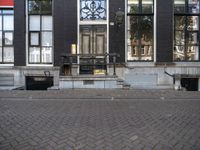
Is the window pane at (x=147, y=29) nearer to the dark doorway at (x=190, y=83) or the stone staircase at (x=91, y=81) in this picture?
the dark doorway at (x=190, y=83)

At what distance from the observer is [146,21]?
19.7 meters

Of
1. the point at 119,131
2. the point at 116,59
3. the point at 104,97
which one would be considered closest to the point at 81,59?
the point at 116,59

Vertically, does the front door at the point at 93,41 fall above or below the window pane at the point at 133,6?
below

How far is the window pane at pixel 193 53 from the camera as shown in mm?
19984

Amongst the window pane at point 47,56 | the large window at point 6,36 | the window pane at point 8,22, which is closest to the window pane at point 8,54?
the large window at point 6,36

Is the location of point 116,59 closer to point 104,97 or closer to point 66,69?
point 66,69

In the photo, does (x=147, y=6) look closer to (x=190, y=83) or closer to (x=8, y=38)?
(x=190, y=83)

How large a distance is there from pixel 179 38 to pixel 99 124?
533 inches

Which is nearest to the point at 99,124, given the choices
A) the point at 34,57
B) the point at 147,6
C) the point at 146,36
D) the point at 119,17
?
the point at 119,17

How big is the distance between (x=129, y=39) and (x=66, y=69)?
4.78 m

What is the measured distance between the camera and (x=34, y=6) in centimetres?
2008

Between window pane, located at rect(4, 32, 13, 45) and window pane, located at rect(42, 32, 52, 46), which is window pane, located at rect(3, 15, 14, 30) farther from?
window pane, located at rect(42, 32, 52, 46)

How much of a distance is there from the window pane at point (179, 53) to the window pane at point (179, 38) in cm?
27

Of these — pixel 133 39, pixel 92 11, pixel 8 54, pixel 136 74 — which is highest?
pixel 92 11
